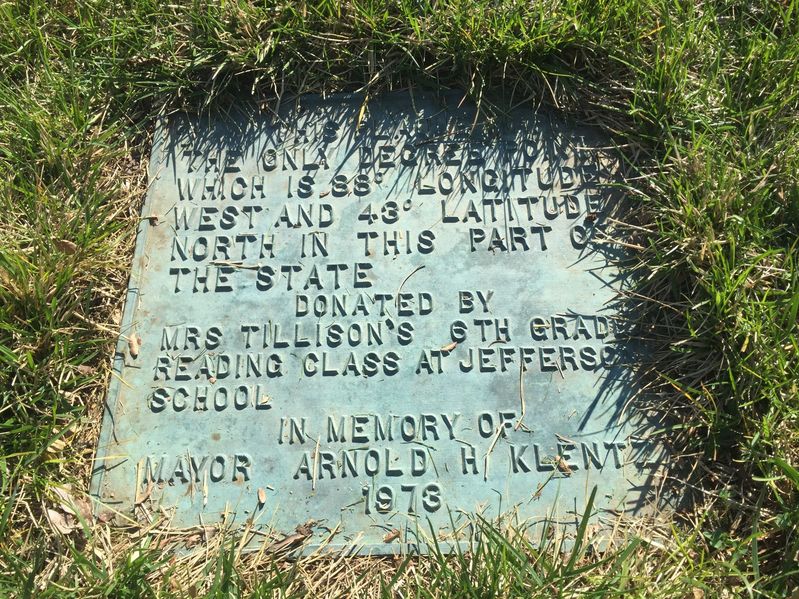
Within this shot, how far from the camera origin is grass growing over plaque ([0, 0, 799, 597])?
209 centimetres

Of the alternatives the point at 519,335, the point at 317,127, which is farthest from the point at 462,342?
the point at 317,127

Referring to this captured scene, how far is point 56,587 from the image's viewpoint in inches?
81.0

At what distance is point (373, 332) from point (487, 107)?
3.51 ft

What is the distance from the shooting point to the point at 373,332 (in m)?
2.41

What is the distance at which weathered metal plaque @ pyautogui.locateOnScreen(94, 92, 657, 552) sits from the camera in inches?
87.0

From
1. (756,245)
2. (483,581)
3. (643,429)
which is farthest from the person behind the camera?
(756,245)

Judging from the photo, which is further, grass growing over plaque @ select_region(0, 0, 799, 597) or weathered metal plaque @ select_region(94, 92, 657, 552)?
weathered metal plaque @ select_region(94, 92, 657, 552)

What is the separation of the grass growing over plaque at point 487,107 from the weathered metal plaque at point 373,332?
0.12 meters

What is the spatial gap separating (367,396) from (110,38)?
2.01m

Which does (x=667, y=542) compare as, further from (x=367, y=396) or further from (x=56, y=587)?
(x=56, y=587)

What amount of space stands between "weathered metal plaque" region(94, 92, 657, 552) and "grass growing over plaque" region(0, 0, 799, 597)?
0.12 metres

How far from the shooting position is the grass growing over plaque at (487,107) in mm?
2092

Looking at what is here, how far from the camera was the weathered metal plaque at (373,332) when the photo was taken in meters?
2.21

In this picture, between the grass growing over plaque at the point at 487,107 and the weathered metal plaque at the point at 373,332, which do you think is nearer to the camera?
the grass growing over plaque at the point at 487,107
